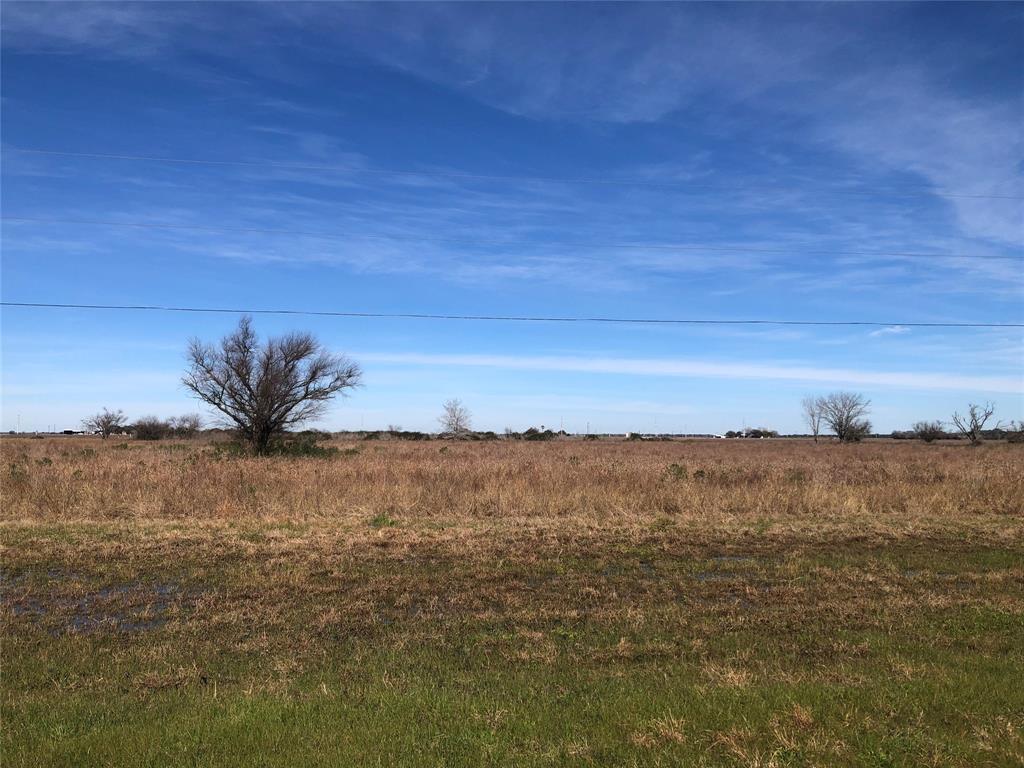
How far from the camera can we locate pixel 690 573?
9.29 meters

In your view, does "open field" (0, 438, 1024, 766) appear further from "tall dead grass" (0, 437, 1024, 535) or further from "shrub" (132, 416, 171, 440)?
"shrub" (132, 416, 171, 440)

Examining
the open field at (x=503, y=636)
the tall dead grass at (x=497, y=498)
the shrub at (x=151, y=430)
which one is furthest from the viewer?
the shrub at (x=151, y=430)

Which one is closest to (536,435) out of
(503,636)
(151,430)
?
(151,430)

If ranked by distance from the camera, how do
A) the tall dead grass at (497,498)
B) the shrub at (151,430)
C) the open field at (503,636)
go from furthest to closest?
the shrub at (151,430) < the tall dead grass at (497,498) < the open field at (503,636)

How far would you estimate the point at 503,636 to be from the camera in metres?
6.47

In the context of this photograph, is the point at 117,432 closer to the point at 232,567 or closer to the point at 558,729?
the point at 232,567

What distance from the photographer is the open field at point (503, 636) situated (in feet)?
13.7

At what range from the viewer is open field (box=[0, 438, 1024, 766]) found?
13.7ft

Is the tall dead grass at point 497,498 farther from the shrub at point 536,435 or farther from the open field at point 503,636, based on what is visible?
the shrub at point 536,435

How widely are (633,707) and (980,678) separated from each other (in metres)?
2.68

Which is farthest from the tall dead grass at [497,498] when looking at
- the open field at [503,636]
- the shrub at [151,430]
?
the shrub at [151,430]

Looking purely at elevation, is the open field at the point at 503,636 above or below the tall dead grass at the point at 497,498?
below

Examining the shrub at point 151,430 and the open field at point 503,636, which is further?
the shrub at point 151,430

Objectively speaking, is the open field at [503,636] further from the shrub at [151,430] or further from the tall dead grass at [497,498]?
the shrub at [151,430]
